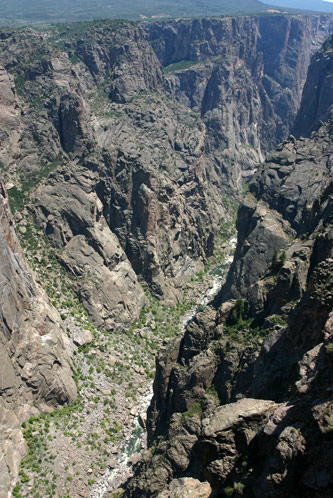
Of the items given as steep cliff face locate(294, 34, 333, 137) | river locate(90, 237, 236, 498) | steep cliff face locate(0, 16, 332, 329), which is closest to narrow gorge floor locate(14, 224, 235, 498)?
river locate(90, 237, 236, 498)

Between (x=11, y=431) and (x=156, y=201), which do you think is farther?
(x=156, y=201)

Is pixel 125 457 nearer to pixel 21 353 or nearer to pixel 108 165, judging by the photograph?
pixel 21 353

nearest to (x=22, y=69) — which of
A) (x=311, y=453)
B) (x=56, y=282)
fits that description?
(x=56, y=282)

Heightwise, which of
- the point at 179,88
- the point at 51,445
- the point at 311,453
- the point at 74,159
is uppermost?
the point at 179,88

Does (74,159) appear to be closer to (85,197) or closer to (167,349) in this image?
(85,197)

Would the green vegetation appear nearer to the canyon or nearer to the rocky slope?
the canyon

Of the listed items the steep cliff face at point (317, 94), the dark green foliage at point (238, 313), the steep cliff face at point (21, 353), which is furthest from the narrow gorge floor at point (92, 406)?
the steep cliff face at point (317, 94)
